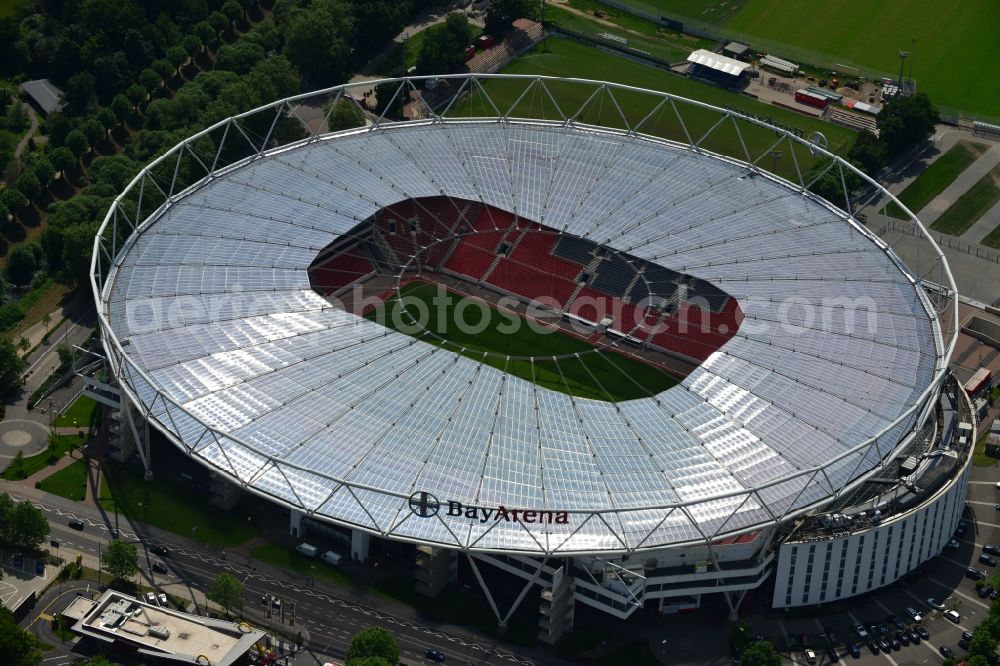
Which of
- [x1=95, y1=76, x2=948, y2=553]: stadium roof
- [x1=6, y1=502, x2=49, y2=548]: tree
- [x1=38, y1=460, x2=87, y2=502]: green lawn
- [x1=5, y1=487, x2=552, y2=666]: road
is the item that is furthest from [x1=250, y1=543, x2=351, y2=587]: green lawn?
[x1=38, y1=460, x2=87, y2=502]: green lawn

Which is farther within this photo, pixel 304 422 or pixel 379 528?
pixel 304 422

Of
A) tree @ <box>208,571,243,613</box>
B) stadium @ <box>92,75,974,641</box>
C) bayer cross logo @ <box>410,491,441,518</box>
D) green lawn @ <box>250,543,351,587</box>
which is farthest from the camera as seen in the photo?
green lawn @ <box>250,543,351,587</box>

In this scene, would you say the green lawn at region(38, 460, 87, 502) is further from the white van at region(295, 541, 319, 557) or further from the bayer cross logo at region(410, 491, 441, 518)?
the bayer cross logo at region(410, 491, 441, 518)

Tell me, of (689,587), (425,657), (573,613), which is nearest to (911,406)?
(689,587)

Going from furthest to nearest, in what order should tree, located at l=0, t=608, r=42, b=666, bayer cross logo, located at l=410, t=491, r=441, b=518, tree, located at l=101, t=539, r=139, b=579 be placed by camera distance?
tree, located at l=101, t=539, r=139, b=579
bayer cross logo, located at l=410, t=491, r=441, b=518
tree, located at l=0, t=608, r=42, b=666

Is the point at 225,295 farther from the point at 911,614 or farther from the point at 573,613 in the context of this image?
the point at 911,614

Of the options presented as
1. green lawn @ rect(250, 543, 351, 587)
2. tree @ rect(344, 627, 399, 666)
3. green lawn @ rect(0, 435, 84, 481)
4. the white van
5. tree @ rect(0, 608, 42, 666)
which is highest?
green lawn @ rect(0, 435, 84, 481)
